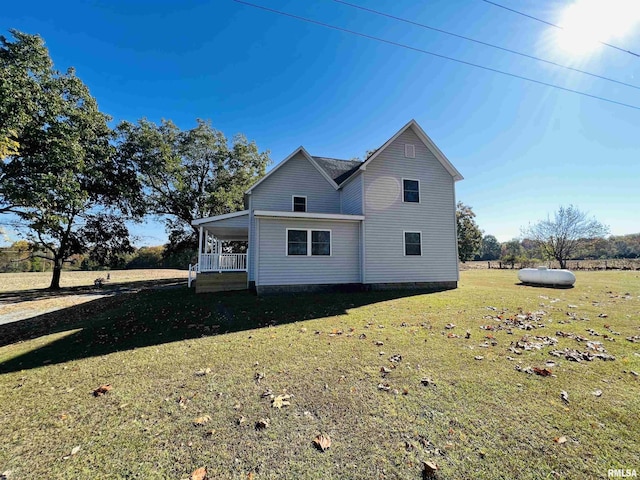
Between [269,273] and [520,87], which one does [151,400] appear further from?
[520,87]

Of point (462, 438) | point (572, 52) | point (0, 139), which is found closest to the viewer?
point (462, 438)

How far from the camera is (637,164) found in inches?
765

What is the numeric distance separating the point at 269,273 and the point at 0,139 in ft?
28.0

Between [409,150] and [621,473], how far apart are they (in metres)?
13.5

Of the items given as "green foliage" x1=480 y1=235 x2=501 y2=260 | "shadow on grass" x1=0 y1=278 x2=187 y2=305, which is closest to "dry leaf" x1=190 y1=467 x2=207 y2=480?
"shadow on grass" x1=0 y1=278 x2=187 y2=305

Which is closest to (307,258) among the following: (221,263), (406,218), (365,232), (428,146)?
(365,232)

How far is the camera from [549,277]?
14.3m

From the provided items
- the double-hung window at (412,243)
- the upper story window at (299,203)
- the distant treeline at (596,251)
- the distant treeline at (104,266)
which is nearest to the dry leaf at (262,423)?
the double-hung window at (412,243)

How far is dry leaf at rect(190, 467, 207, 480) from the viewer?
83.0 inches

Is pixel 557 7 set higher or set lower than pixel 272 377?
higher

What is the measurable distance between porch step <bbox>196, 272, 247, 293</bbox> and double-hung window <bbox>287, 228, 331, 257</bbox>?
3369 mm

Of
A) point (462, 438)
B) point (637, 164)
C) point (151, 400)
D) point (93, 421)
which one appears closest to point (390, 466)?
point (462, 438)

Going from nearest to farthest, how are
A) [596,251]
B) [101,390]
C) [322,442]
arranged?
1. [322,442]
2. [101,390]
3. [596,251]

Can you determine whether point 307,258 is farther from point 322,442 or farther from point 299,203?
point 322,442
